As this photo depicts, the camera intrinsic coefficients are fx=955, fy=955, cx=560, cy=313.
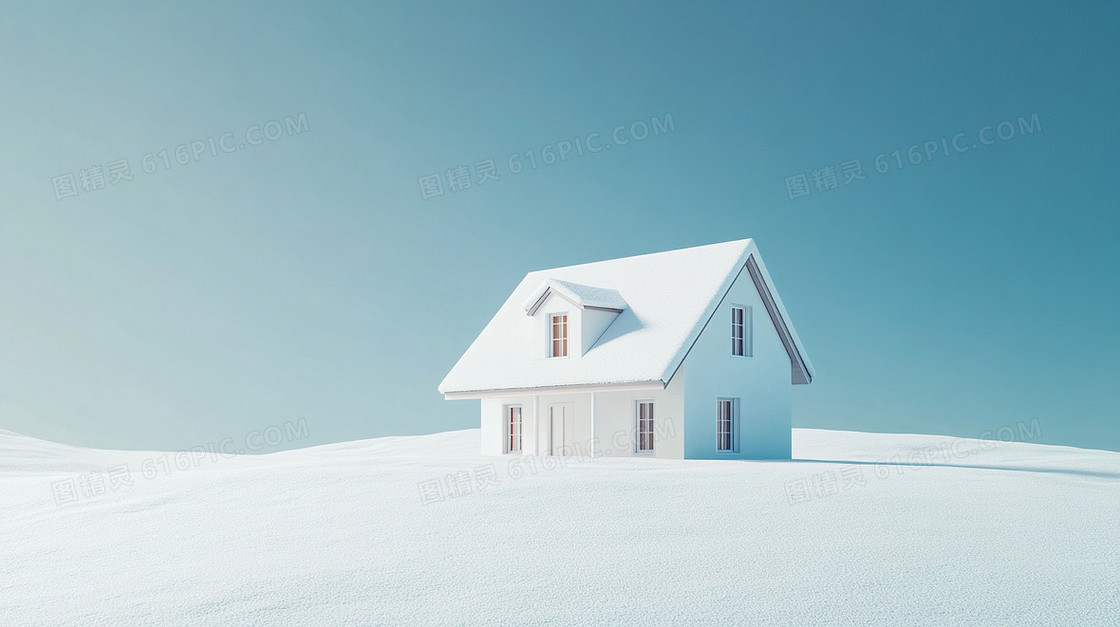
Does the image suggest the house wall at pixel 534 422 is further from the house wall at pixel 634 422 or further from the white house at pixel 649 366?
the house wall at pixel 634 422

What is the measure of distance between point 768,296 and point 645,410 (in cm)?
489

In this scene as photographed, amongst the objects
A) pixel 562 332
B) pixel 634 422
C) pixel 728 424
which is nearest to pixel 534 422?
pixel 562 332

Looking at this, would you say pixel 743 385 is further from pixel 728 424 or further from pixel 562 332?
pixel 562 332

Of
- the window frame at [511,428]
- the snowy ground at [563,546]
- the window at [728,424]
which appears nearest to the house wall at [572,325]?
the window frame at [511,428]

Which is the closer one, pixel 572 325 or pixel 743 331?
pixel 572 325

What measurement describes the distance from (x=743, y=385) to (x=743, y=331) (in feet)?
4.97

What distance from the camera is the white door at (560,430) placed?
80.6ft

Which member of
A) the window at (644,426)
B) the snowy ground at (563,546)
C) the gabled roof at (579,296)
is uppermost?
the gabled roof at (579,296)

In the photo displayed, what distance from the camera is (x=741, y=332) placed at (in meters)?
25.1

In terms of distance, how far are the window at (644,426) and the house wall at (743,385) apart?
3.32ft

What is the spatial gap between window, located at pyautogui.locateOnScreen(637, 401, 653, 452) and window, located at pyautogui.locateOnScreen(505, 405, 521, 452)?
13.2ft

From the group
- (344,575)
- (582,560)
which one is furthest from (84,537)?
(582,560)

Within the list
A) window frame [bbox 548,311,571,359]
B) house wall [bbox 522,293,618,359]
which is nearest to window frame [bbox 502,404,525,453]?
house wall [bbox 522,293,618,359]

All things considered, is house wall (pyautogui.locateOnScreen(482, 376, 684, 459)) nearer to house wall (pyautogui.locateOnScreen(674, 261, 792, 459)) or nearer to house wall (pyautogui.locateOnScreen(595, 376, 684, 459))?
house wall (pyautogui.locateOnScreen(595, 376, 684, 459))
